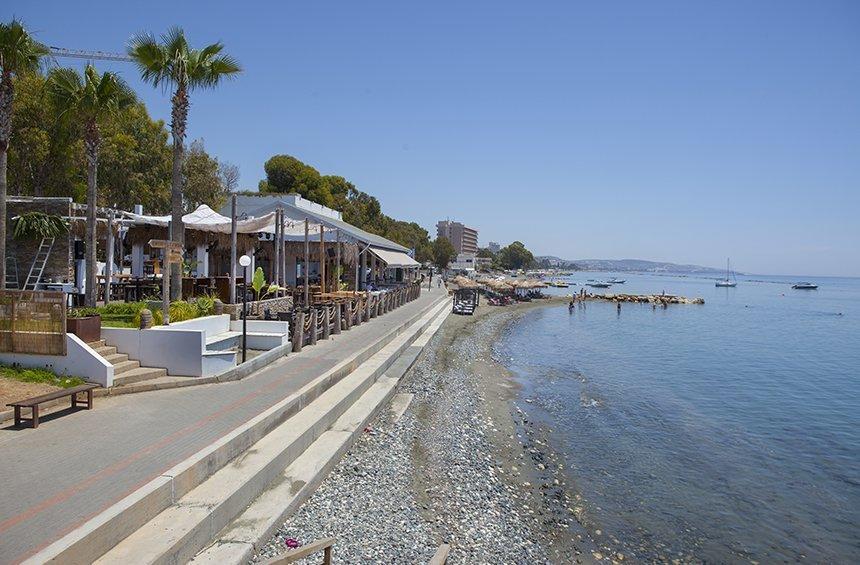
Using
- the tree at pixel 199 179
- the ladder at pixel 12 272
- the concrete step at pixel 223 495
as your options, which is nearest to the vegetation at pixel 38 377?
the concrete step at pixel 223 495

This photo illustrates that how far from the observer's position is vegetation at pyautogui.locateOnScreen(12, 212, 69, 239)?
13.6 meters

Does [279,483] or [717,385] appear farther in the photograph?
[717,385]

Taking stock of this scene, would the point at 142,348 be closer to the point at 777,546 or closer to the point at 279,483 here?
the point at 279,483

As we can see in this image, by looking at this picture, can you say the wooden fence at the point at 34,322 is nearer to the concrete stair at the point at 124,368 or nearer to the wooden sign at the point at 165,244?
the concrete stair at the point at 124,368

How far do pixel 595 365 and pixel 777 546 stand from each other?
16.1 m

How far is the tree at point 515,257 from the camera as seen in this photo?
6973 inches

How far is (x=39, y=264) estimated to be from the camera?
560 inches

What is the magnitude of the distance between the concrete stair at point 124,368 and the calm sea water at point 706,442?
25.0ft

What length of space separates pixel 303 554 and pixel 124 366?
19.8 feet

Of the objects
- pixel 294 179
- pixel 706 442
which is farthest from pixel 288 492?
pixel 294 179

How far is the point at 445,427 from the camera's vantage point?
39.6 ft

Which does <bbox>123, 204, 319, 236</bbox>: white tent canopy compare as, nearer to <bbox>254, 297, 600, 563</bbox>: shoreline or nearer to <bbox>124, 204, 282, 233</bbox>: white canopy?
<bbox>124, 204, 282, 233</bbox>: white canopy

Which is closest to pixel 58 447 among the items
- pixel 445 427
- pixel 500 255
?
pixel 445 427

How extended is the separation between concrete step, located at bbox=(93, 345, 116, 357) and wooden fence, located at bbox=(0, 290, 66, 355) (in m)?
0.75
